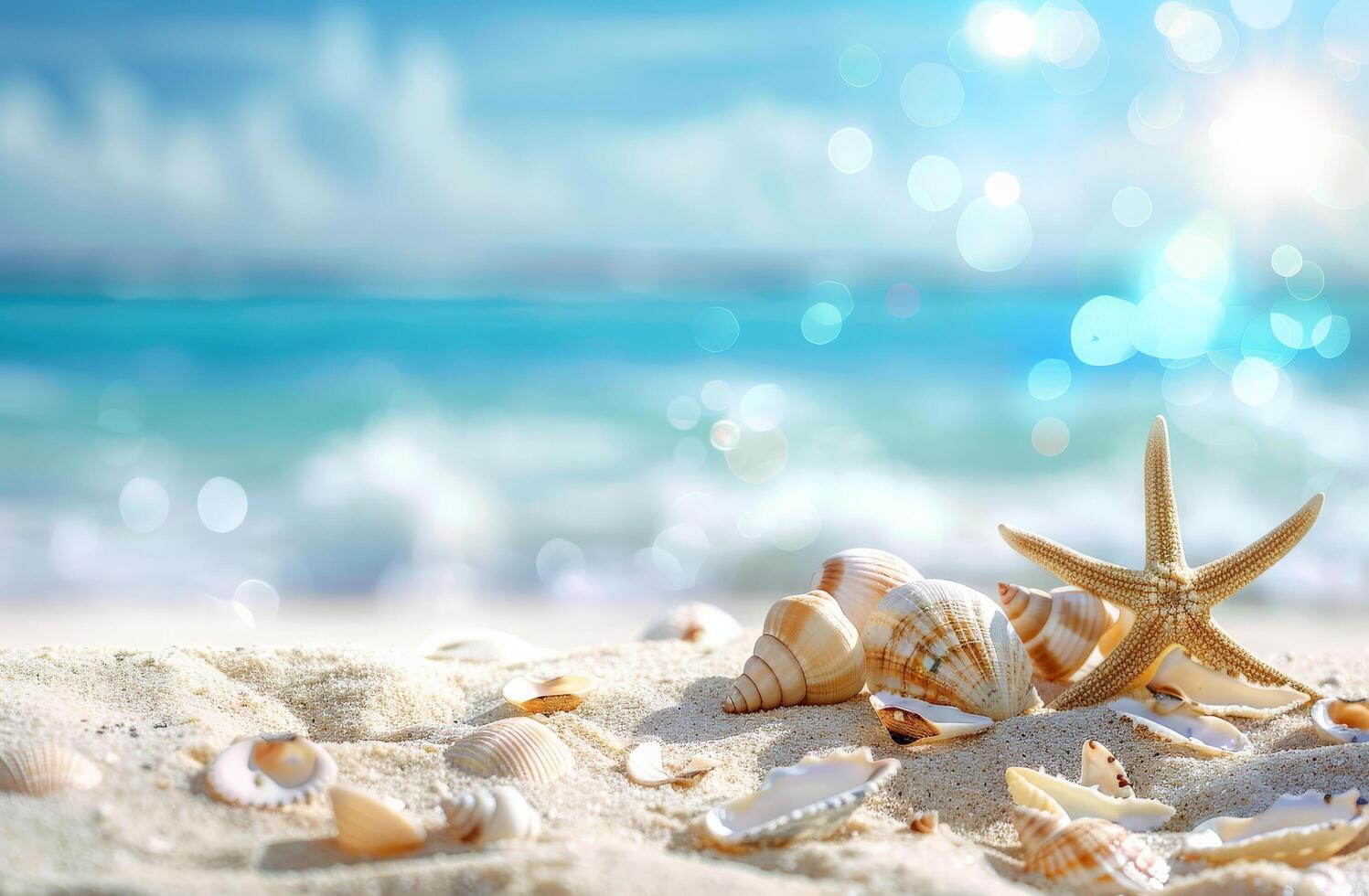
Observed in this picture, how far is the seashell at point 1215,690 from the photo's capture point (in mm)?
2777

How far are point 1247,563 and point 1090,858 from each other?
1.41m

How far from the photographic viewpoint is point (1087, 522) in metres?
7.38

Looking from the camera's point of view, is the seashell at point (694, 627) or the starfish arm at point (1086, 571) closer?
Result: the starfish arm at point (1086, 571)

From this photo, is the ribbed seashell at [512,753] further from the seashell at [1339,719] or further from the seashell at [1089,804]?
the seashell at [1339,719]

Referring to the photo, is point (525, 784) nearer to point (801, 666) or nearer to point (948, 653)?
point (801, 666)

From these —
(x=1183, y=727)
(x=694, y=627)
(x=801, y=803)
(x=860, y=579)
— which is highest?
(x=860, y=579)

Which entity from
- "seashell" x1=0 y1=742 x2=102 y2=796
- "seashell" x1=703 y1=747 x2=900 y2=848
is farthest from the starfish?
"seashell" x1=0 y1=742 x2=102 y2=796

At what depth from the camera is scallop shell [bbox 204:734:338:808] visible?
73.7 inches

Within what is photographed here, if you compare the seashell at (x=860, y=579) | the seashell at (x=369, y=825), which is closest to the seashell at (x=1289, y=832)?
the seashell at (x=860, y=579)

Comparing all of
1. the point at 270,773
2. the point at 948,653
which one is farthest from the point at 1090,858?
the point at 270,773

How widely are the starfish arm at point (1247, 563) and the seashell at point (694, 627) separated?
165cm

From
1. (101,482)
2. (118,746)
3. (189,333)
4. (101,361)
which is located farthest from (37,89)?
(118,746)

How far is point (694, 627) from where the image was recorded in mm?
3887

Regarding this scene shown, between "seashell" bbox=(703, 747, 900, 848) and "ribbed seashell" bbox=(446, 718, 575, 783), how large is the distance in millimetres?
413
